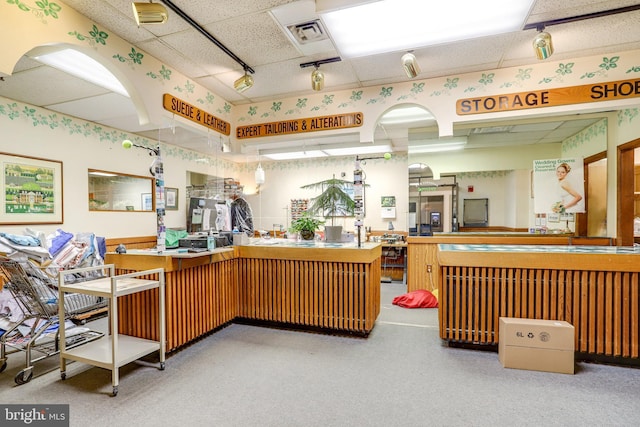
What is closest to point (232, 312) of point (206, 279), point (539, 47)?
point (206, 279)

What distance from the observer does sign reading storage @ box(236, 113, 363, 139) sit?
167 inches

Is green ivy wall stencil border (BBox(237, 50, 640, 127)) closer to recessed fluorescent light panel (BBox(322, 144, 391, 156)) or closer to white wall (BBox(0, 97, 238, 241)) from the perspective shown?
white wall (BBox(0, 97, 238, 241))

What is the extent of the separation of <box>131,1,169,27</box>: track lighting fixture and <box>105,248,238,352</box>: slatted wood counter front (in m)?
1.98

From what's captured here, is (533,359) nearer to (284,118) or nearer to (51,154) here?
(284,118)

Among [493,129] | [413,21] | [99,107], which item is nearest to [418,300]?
[493,129]

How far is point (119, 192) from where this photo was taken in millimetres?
5609

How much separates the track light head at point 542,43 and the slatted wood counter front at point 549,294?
6.39 ft

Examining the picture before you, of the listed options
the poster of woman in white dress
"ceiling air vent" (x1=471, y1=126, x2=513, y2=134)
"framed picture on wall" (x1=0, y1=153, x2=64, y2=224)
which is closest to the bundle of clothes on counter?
"framed picture on wall" (x1=0, y1=153, x2=64, y2=224)

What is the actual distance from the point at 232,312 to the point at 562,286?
3.68 meters

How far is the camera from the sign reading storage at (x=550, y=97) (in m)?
3.34

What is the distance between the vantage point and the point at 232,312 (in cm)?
400

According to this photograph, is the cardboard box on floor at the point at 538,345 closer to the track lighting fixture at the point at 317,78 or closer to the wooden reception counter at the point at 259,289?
the wooden reception counter at the point at 259,289

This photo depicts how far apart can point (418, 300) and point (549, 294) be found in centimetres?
201

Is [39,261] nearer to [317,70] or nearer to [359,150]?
[317,70]
